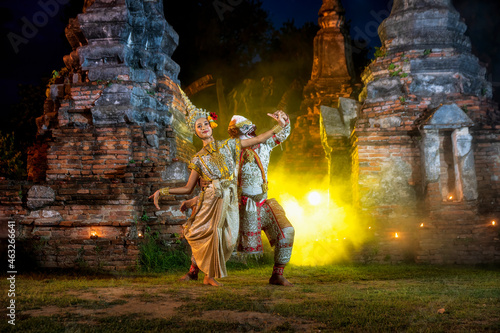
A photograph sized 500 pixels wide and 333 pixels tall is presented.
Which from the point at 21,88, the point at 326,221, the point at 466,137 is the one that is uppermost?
the point at 21,88

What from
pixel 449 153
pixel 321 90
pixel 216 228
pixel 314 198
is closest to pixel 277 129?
pixel 216 228

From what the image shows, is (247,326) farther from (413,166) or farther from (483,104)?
(483,104)

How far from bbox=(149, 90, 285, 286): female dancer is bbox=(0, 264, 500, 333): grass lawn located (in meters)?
0.32

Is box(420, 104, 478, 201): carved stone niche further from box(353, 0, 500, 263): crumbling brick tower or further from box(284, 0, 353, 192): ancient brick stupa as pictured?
box(284, 0, 353, 192): ancient brick stupa

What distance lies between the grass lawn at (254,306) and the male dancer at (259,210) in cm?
39

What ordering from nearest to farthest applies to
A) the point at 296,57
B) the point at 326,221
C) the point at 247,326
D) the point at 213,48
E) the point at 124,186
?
the point at 247,326, the point at 124,186, the point at 326,221, the point at 213,48, the point at 296,57

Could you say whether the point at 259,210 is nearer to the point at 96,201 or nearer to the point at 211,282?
the point at 211,282

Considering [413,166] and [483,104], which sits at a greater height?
[483,104]

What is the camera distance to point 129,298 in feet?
12.7

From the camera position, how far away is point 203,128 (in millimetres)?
5176

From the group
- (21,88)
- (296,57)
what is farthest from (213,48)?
(21,88)

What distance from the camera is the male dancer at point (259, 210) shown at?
4969mm

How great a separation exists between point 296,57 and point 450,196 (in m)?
18.5

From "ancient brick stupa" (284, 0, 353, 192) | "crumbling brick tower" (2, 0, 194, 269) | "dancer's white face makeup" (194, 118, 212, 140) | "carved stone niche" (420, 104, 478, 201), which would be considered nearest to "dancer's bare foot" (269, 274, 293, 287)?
"dancer's white face makeup" (194, 118, 212, 140)
